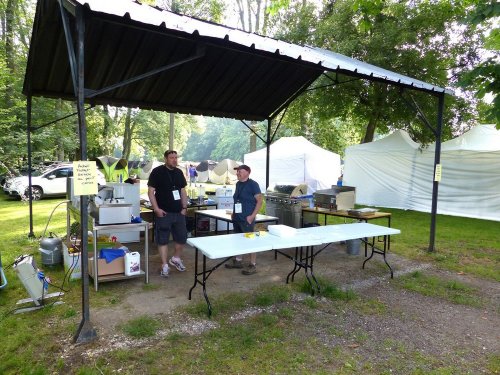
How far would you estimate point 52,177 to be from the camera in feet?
43.6

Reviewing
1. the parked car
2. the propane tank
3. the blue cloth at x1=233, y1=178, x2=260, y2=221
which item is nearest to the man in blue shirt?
the blue cloth at x1=233, y1=178, x2=260, y2=221

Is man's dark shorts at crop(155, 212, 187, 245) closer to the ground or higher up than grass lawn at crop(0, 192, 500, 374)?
higher up

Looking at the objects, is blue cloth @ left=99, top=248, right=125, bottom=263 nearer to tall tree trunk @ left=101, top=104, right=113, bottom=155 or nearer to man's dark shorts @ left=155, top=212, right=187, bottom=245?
man's dark shorts @ left=155, top=212, right=187, bottom=245

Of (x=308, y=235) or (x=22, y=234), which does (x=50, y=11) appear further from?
(x=22, y=234)

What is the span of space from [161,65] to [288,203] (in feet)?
11.4

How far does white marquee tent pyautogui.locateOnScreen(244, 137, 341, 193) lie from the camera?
14.4 meters

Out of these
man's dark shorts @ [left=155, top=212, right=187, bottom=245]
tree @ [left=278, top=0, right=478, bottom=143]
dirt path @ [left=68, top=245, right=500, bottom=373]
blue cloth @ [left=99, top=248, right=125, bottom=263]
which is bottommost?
dirt path @ [left=68, top=245, right=500, bottom=373]

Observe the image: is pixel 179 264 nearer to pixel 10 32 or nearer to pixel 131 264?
pixel 131 264

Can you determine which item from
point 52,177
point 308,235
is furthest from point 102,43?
point 52,177

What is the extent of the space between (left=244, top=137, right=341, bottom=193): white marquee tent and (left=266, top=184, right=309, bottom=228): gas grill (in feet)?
21.2

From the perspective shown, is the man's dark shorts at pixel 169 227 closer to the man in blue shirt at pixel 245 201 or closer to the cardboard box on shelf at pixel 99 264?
the cardboard box on shelf at pixel 99 264

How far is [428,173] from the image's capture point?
37.3 ft

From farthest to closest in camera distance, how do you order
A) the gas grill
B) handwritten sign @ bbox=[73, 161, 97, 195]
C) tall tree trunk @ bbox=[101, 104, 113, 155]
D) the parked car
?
tall tree trunk @ bbox=[101, 104, 113, 155] < the parked car < the gas grill < handwritten sign @ bbox=[73, 161, 97, 195]

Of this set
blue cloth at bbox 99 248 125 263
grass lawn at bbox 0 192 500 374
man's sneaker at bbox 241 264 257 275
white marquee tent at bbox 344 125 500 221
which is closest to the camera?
grass lawn at bbox 0 192 500 374
